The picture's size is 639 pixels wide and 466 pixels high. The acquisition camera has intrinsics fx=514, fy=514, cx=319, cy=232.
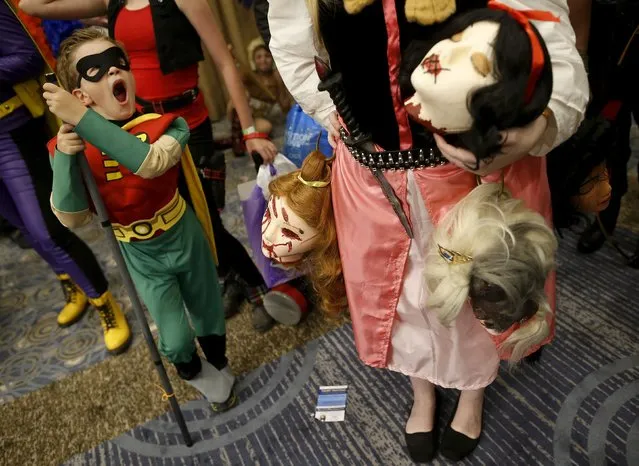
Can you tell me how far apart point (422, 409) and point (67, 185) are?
1037 millimetres

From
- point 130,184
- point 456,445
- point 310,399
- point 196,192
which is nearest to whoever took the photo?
point 130,184

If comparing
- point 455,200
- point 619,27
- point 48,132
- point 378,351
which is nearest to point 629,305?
point 619,27

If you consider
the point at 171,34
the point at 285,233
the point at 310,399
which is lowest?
the point at 310,399

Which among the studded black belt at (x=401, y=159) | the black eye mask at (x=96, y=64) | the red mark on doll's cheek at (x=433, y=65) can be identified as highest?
the red mark on doll's cheek at (x=433, y=65)

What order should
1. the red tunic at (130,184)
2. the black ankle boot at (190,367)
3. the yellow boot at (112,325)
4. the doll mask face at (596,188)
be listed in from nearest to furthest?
1. the doll mask face at (596,188)
2. the red tunic at (130,184)
3. the black ankle boot at (190,367)
4. the yellow boot at (112,325)

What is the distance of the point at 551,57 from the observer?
0.72m

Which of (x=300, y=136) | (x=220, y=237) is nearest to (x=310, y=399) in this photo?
(x=220, y=237)

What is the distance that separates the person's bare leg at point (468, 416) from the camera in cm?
133

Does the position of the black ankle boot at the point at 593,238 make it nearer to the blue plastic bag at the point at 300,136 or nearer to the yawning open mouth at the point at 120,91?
the blue plastic bag at the point at 300,136

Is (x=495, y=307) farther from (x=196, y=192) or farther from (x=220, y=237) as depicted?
(x=220, y=237)

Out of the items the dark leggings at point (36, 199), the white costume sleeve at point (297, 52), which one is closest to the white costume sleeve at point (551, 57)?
the white costume sleeve at point (297, 52)

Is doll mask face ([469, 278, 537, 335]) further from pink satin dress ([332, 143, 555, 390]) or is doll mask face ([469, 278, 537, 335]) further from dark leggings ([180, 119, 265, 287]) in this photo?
dark leggings ([180, 119, 265, 287])

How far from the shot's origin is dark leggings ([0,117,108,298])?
163 centimetres

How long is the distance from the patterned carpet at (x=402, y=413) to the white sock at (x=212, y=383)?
0.26ft
